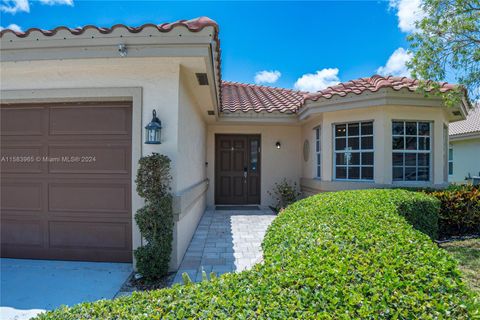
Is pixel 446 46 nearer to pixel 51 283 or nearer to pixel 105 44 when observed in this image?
pixel 105 44

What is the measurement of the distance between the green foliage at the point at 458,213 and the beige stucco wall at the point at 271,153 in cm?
462

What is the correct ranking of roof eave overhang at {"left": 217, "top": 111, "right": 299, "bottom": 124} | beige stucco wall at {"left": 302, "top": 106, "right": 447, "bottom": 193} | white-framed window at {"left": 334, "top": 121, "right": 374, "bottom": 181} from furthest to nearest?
roof eave overhang at {"left": 217, "top": 111, "right": 299, "bottom": 124} → white-framed window at {"left": 334, "top": 121, "right": 374, "bottom": 181} → beige stucco wall at {"left": 302, "top": 106, "right": 447, "bottom": 193}

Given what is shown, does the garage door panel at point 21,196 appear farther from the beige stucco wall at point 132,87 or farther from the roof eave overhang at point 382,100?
the roof eave overhang at point 382,100

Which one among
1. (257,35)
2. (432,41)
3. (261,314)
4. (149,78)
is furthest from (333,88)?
(261,314)

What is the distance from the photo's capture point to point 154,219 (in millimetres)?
3736

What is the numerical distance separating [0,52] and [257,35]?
302 inches

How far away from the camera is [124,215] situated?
439 cm

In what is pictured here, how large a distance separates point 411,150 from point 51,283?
27.2 ft

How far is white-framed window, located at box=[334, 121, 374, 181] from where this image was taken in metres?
7.14

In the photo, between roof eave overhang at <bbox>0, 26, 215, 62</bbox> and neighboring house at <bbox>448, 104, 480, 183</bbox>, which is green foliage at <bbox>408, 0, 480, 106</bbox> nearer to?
roof eave overhang at <bbox>0, 26, 215, 62</bbox>

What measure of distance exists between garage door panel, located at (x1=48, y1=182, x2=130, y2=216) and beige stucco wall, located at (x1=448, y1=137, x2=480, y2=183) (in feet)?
56.7

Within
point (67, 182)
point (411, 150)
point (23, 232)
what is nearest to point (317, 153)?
point (411, 150)

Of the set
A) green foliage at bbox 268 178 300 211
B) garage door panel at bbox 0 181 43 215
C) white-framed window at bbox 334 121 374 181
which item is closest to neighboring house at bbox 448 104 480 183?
white-framed window at bbox 334 121 374 181

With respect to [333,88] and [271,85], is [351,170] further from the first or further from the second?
[271,85]
